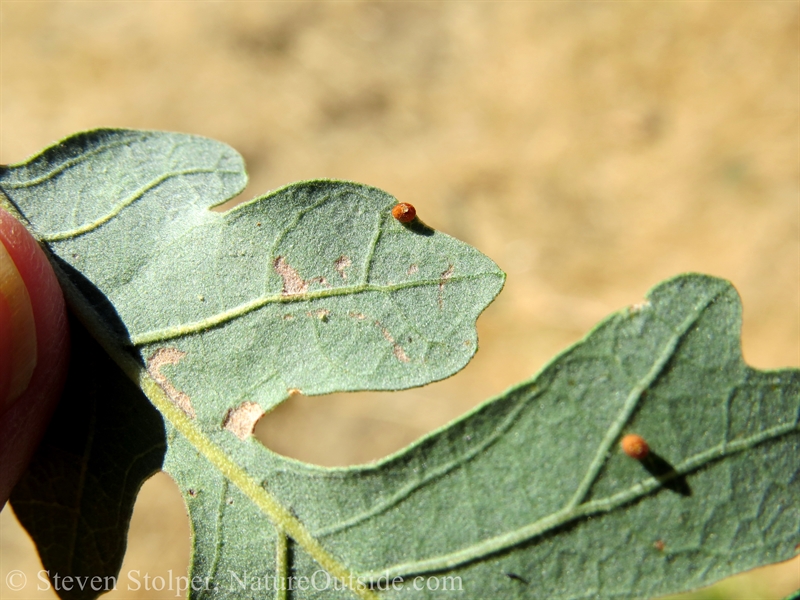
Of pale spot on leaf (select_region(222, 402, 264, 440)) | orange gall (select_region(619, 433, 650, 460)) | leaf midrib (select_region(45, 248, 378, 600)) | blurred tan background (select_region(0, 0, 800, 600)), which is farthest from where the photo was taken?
blurred tan background (select_region(0, 0, 800, 600))

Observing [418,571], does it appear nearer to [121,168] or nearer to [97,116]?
[121,168]

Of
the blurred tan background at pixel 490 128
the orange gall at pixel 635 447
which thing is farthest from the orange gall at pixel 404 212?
the blurred tan background at pixel 490 128

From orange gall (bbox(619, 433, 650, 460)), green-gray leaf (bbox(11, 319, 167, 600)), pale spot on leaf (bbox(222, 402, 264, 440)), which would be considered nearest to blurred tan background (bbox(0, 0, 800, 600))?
green-gray leaf (bbox(11, 319, 167, 600))

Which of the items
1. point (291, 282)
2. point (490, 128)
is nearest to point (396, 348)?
point (291, 282)

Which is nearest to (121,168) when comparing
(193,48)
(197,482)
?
(197,482)

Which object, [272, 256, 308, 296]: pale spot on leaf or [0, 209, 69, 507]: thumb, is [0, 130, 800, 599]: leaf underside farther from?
[0, 209, 69, 507]: thumb

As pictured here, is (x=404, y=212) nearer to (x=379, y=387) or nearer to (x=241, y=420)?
(x=379, y=387)
